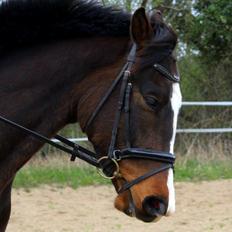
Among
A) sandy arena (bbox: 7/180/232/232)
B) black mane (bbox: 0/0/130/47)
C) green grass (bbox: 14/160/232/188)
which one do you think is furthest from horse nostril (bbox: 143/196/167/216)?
green grass (bbox: 14/160/232/188)

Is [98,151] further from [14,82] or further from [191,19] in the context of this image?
[191,19]

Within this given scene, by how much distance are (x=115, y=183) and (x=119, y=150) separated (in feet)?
0.70

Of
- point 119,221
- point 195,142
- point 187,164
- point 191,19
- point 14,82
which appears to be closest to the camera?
point 14,82

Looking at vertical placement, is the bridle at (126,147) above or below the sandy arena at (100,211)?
above

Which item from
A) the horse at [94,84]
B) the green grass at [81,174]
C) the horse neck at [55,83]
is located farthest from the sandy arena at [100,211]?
the horse neck at [55,83]

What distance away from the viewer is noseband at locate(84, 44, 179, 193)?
2922 millimetres

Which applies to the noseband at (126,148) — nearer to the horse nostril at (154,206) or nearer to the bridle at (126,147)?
the bridle at (126,147)

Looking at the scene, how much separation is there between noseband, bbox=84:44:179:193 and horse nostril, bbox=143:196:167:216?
0.37 ft

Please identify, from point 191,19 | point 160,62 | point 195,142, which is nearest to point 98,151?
point 160,62

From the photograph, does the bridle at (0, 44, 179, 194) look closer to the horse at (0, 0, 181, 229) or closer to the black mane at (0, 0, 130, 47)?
the horse at (0, 0, 181, 229)

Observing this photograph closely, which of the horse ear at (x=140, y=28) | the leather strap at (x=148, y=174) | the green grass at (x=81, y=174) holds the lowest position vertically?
the green grass at (x=81, y=174)

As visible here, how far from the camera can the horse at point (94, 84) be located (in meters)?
2.96

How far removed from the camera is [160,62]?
3.04 meters

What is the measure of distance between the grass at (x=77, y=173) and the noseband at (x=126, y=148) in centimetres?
→ 542
